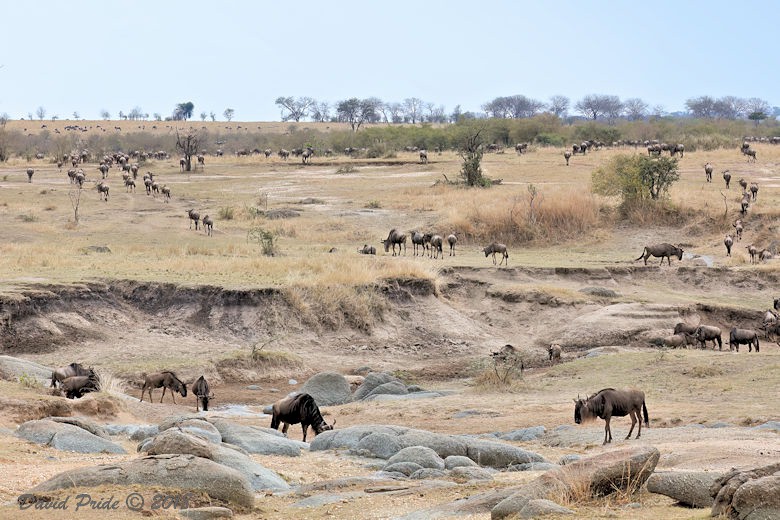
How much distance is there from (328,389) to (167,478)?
37.1ft

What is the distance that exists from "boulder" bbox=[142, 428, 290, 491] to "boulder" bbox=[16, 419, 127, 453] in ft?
5.86

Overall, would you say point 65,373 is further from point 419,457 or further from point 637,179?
point 637,179

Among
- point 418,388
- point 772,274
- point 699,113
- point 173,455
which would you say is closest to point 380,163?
point 772,274

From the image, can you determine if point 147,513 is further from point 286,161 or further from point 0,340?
point 286,161

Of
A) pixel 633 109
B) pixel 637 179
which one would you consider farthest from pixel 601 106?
pixel 637 179

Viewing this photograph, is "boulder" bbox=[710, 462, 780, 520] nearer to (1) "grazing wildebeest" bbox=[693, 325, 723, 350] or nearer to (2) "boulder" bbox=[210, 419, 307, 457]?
(2) "boulder" bbox=[210, 419, 307, 457]

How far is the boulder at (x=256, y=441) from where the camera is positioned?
567 inches

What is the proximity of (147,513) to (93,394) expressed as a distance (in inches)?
342

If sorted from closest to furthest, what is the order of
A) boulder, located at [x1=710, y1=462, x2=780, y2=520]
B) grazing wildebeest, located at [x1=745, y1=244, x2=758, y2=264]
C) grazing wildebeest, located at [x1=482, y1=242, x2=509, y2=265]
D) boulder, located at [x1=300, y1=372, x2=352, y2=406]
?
boulder, located at [x1=710, y1=462, x2=780, y2=520]
boulder, located at [x1=300, y1=372, x2=352, y2=406]
grazing wildebeest, located at [x1=482, y1=242, x2=509, y2=265]
grazing wildebeest, located at [x1=745, y1=244, x2=758, y2=264]

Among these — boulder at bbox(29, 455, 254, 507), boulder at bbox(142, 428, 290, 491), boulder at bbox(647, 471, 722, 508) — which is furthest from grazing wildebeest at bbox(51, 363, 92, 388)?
boulder at bbox(647, 471, 722, 508)

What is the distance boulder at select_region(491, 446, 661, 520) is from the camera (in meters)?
9.38

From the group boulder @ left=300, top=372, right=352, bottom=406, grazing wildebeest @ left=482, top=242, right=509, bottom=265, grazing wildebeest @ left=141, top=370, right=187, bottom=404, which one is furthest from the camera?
grazing wildebeest @ left=482, top=242, right=509, bottom=265

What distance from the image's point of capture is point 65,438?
13.6 meters

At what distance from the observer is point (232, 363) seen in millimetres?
23969
